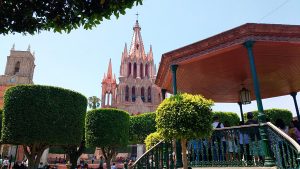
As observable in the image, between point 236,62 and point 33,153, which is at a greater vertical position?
point 236,62

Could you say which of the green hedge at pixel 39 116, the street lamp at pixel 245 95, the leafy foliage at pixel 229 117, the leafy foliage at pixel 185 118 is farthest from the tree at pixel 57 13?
the leafy foliage at pixel 229 117

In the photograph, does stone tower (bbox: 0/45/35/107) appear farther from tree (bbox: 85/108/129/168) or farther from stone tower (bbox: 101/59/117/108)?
tree (bbox: 85/108/129/168)

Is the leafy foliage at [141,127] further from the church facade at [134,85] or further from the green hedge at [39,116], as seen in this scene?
the church facade at [134,85]

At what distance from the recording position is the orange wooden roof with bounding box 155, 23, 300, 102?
8.55 m

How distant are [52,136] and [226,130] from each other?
11951 millimetres

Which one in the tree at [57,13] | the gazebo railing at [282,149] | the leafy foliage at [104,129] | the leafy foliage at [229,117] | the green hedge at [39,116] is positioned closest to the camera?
the tree at [57,13]

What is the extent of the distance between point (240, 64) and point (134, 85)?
52.1 meters

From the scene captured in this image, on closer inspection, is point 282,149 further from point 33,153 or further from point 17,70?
point 17,70

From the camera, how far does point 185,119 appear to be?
686 centimetres

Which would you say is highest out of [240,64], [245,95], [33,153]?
[240,64]

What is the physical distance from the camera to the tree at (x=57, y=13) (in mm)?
5098

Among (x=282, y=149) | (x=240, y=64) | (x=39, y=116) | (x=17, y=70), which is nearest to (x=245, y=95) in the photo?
(x=240, y=64)

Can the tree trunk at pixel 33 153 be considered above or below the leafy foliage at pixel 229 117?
below

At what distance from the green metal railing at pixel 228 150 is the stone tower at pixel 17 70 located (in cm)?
5132
